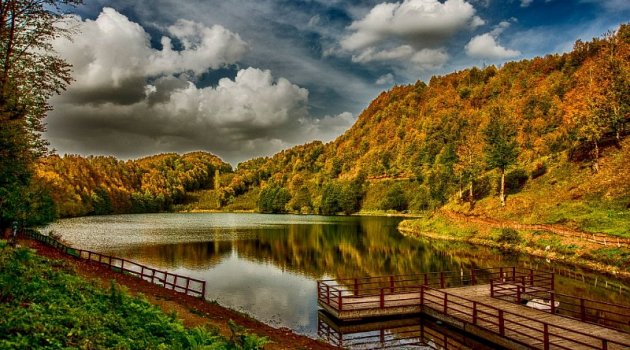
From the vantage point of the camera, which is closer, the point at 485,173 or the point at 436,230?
the point at 436,230

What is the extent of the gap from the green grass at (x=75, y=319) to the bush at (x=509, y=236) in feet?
171

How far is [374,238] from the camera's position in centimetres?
7988

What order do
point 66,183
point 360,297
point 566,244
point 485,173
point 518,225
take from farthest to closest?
point 66,183 → point 485,173 → point 518,225 → point 566,244 → point 360,297

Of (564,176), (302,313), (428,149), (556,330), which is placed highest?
(428,149)

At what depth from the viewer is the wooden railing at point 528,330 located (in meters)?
18.4

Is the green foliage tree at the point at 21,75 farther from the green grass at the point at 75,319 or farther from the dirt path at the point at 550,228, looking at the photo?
the dirt path at the point at 550,228

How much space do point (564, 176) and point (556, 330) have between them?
2381 inches

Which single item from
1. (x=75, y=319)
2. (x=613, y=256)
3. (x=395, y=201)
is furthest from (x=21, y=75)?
(x=395, y=201)

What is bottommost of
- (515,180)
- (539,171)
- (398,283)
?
(398,283)

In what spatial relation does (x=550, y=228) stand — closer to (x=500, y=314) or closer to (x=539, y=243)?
(x=539, y=243)

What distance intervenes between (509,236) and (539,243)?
6360 millimetres

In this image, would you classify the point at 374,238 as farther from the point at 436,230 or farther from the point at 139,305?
the point at 139,305

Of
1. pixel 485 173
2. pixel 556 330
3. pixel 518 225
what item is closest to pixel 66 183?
pixel 485 173

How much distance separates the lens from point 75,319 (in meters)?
12.7
